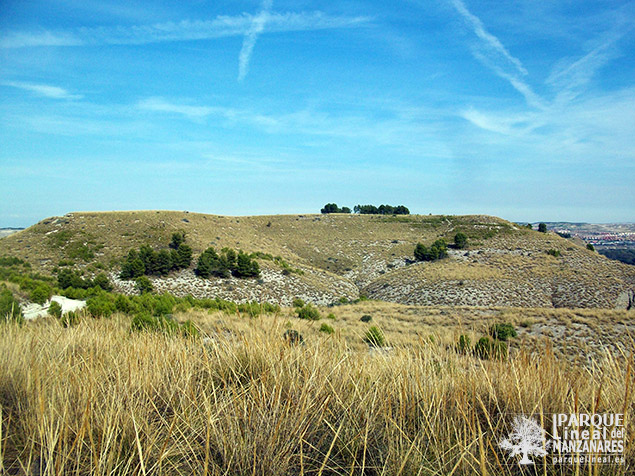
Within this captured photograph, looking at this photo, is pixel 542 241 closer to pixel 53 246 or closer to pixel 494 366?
pixel 494 366

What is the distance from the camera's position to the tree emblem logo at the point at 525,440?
6.92ft

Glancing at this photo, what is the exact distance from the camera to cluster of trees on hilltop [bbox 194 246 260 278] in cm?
4238

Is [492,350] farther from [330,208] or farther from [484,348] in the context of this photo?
[330,208]

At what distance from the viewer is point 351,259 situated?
66.2 metres

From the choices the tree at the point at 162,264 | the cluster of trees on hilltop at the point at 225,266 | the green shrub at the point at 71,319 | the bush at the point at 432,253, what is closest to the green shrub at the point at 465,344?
the green shrub at the point at 71,319

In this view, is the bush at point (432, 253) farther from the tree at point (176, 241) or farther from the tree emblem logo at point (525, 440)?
the tree emblem logo at point (525, 440)

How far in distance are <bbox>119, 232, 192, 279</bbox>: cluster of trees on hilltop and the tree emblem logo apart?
41685 mm

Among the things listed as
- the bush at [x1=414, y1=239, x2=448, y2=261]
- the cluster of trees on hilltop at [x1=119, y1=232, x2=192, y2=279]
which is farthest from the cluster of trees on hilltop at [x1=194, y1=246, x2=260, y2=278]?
the bush at [x1=414, y1=239, x2=448, y2=261]

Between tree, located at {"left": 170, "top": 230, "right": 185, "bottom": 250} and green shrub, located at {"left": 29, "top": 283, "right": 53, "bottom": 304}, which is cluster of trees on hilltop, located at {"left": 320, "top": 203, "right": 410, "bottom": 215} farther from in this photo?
green shrub, located at {"left": 29, "top": 283, "right": 53, "bottom": 304}

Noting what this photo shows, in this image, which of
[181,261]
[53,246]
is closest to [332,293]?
[181,261]

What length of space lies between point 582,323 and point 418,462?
72.6ft

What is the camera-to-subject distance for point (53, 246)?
153ft

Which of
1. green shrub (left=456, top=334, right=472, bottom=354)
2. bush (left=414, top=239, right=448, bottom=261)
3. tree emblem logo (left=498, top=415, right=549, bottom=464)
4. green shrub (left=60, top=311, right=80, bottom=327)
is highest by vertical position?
green shrub (left=456, top=334, right=472, bottom=354)

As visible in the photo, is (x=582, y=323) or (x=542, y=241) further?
(x=542, y=241)
